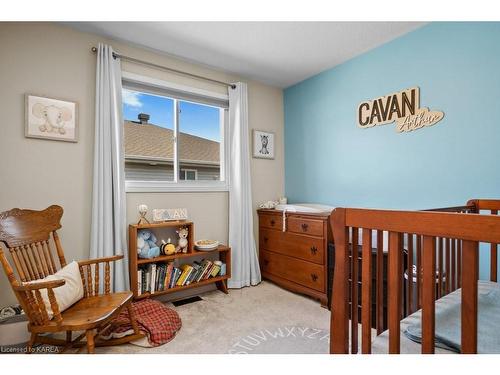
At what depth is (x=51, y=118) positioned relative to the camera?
2.12 meters

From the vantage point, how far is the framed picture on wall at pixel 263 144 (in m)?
3.30

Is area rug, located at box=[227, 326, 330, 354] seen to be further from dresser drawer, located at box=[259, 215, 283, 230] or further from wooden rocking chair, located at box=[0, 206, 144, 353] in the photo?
dresser drawer, located at box=[259, 215, 283, 230]

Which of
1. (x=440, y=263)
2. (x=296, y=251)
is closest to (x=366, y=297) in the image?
(x=440, y=263)

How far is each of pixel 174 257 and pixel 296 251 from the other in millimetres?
1202

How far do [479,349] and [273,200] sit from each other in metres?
2.62

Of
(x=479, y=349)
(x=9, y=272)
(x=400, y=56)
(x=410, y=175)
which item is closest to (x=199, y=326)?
(x=9, y=272)

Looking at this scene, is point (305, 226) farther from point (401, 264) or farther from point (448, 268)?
point (401, 264)

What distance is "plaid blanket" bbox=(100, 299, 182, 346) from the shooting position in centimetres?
184

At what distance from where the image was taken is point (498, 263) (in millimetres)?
1898

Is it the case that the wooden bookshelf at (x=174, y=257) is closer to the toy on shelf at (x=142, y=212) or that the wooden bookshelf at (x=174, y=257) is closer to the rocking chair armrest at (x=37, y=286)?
the toy on shelf at (x=142, y=212)

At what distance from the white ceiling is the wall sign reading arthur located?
538mm

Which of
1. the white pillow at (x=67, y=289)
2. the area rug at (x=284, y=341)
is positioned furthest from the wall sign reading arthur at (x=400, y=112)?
the white pillow at (x=67, y=289)

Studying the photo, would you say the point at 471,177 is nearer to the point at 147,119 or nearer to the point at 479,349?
the point at 479,349

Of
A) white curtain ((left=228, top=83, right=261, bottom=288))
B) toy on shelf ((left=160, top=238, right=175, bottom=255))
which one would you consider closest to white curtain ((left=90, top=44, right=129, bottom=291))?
toy on shelf ((left=160, top=238, right=175, bottom=255))
